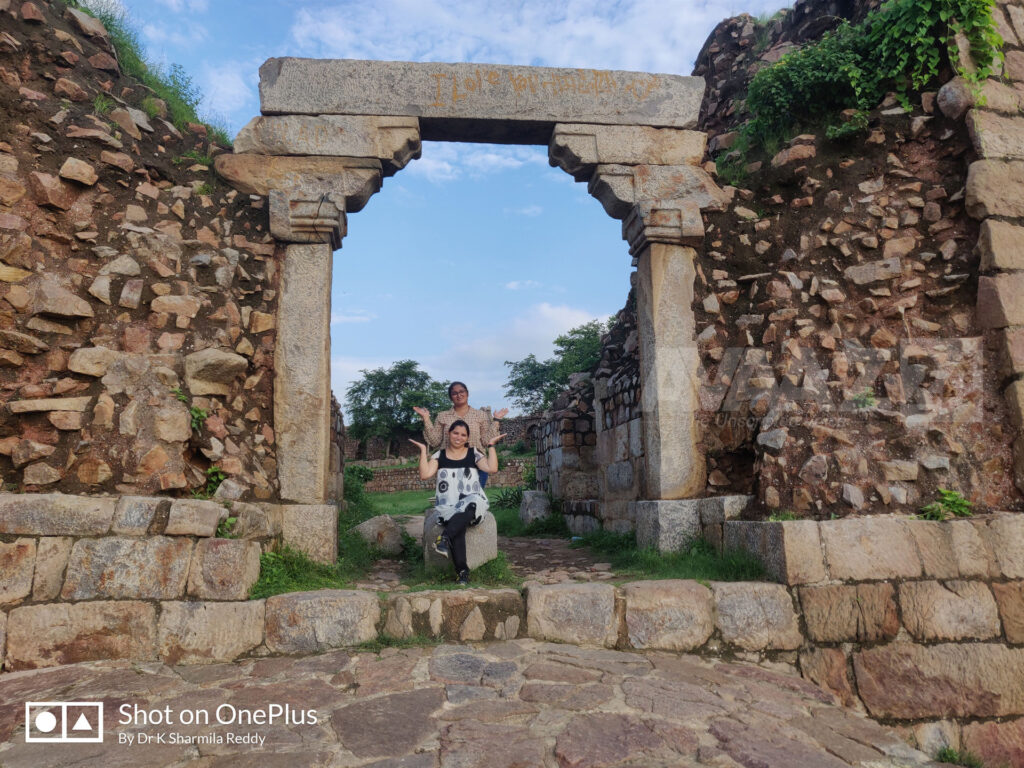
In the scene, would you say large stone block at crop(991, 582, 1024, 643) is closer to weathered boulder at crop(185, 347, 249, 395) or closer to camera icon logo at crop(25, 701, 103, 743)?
camera icon logo at crop(25, 701, 103, 743)

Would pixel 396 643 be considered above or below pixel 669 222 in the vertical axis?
below

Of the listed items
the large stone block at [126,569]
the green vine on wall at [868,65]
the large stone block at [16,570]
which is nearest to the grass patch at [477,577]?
the large stone block at [126,569]

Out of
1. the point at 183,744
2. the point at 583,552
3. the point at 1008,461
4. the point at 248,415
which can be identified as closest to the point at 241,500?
the point at 248,415

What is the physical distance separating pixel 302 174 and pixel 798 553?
4433mm

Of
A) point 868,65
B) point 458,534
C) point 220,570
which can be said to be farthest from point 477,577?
point 868,65

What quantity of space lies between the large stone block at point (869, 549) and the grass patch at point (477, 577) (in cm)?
192

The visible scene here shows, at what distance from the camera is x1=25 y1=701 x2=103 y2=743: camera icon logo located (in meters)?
2.41

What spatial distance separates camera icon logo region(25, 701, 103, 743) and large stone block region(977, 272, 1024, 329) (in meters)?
5.56

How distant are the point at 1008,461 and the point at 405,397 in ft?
93.3

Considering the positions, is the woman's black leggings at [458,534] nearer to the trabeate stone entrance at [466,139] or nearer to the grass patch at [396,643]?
the grass patch at [396,643]

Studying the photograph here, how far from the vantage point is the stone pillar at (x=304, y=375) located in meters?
4.50

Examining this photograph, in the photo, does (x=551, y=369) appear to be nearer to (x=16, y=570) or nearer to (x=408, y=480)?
(x=408, y=480)

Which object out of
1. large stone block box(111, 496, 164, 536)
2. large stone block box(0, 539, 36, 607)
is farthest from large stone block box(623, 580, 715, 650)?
large stone block box(0, 539, 36, 607)

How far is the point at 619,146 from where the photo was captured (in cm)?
525
